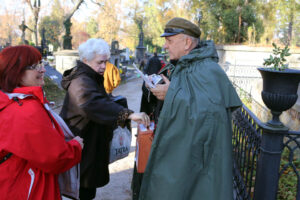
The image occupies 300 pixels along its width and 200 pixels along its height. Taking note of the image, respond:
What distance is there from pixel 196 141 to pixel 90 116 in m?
0.91

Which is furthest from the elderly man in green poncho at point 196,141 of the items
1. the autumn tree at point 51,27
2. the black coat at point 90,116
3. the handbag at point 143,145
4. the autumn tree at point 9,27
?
the autumn tree at point 9,27

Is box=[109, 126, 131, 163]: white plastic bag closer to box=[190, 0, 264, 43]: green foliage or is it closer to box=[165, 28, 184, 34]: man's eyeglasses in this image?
box=[165, 28, 184, 34]: man's eyeglasses

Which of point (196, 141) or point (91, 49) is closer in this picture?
point (196, 141)

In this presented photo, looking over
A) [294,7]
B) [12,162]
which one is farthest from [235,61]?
[12,162]

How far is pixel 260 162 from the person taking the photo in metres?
2.20

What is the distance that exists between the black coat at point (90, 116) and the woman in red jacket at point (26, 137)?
383mm

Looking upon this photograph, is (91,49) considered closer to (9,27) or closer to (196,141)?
(196,141)

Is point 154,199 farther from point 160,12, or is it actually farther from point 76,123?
point 160,12

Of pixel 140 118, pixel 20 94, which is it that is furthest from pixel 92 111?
pixel 20 94

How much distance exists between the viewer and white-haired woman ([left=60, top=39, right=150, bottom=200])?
2072 millimetres

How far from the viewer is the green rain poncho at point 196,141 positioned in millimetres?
1645

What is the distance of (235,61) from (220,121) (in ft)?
51.7

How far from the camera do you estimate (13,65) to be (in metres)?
1.63

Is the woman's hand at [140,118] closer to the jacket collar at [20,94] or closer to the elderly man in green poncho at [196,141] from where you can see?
the elderly man in green poncho at [196,141]
